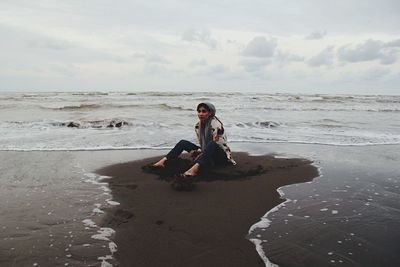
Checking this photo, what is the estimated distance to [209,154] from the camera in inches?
238

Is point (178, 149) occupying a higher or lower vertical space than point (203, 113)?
lower

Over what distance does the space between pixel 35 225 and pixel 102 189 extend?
1512 millimetres

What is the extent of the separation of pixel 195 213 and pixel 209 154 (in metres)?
1.92

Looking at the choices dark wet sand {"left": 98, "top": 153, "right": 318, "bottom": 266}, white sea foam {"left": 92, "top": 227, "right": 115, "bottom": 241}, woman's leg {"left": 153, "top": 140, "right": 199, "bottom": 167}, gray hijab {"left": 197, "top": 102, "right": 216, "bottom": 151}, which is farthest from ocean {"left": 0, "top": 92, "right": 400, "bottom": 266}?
gray hijab {"left": 197, "top": 102, "right": 216, "bottom": 151}

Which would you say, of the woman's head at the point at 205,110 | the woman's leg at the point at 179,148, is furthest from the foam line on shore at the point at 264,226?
the woman's leg at the point at 179,148

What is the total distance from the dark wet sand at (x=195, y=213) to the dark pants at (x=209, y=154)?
203 mm

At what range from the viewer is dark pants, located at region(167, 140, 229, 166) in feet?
19.6

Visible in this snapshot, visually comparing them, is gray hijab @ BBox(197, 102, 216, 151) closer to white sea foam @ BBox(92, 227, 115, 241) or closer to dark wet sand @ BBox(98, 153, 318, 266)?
dark wet sand @ BBox(98, 153, 318, 266)

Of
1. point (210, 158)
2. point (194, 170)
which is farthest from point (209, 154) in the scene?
point (194, 170)

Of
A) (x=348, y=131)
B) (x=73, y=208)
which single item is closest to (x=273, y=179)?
(x=73, y=208)

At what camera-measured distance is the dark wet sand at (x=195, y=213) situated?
3174mm

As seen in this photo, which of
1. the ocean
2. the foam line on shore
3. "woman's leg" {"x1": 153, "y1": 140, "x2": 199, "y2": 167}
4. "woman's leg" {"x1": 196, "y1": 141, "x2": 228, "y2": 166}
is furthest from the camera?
"woman's leg" {"x1": 153, "y1": 140, "x2": 199, "y2": 167}

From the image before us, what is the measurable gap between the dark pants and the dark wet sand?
8.0 inches

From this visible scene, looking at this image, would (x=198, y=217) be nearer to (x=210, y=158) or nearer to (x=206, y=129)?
(x=210, y=158)
